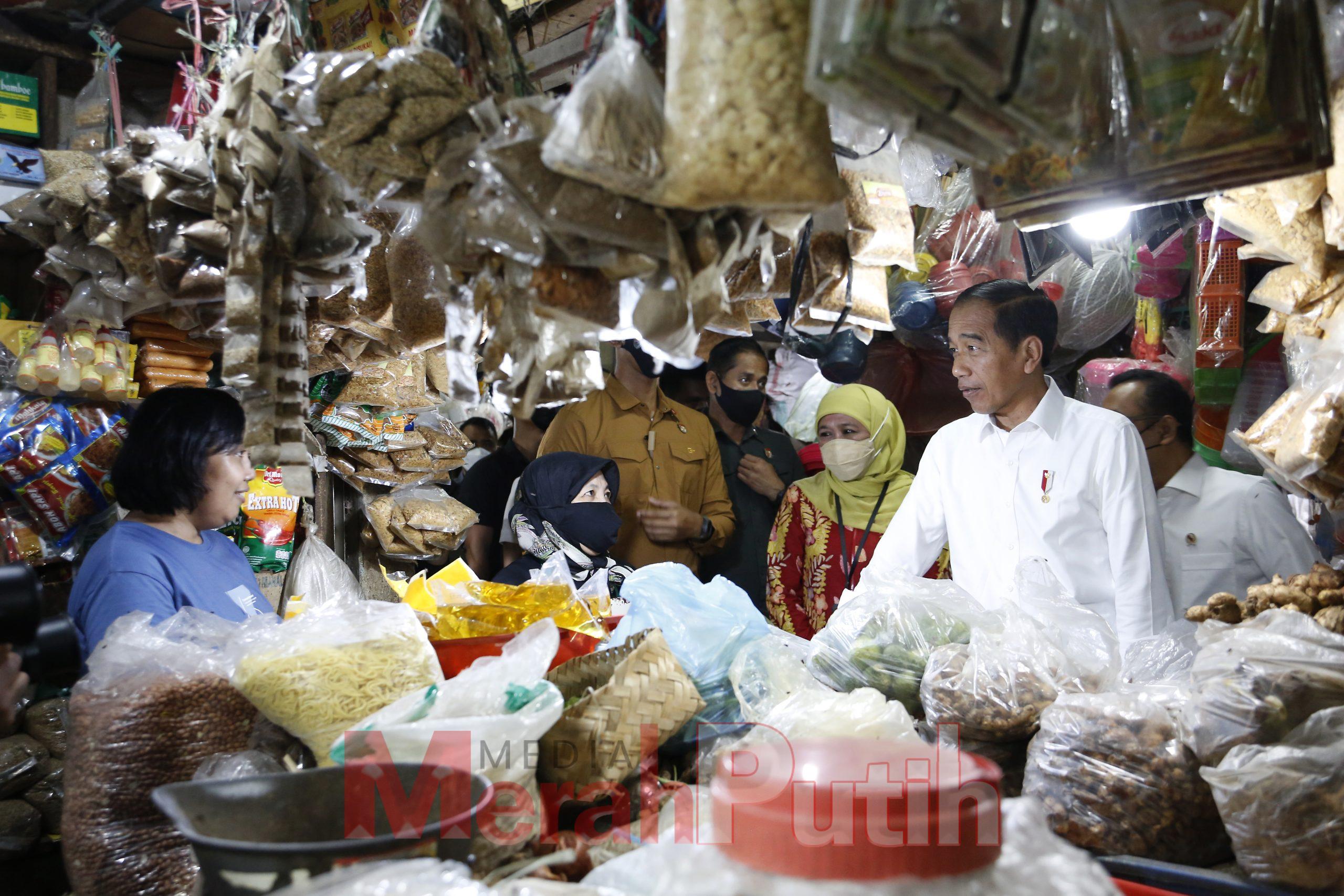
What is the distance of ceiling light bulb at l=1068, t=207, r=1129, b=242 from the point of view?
218cm

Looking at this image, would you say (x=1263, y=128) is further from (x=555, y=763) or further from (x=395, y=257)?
(x=395, y=257)

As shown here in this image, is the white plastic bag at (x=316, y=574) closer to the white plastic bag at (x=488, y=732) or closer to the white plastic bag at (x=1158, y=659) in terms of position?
the white plastic bag at (x=488, y=732)

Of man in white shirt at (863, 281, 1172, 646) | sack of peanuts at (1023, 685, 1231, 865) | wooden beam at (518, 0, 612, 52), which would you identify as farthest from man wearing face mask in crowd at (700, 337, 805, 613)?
sack of peanuts at (1023, 685, 1231, 865)

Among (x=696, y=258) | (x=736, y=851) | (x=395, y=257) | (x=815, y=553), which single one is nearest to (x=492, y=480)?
(x=815, y=553)

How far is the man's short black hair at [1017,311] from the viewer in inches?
95.3

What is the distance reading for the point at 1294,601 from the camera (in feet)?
4.56

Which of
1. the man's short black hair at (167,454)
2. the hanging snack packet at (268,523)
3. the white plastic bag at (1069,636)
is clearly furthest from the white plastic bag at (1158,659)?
the hanging snack packet at (268,523)

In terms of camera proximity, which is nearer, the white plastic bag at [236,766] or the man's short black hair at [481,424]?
the white plastic bag at [236,766]

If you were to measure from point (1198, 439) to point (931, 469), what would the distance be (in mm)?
1486

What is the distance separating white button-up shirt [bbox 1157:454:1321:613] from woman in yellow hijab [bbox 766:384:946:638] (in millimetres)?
885

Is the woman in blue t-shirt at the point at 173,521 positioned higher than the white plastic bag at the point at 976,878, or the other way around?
the woman in blue t-shirt at the point at 173,521

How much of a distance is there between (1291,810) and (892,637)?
0.68 metres

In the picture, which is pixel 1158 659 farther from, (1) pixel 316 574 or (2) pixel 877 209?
(1) pixel 316 574

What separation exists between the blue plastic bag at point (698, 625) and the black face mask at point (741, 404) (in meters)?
1.79
